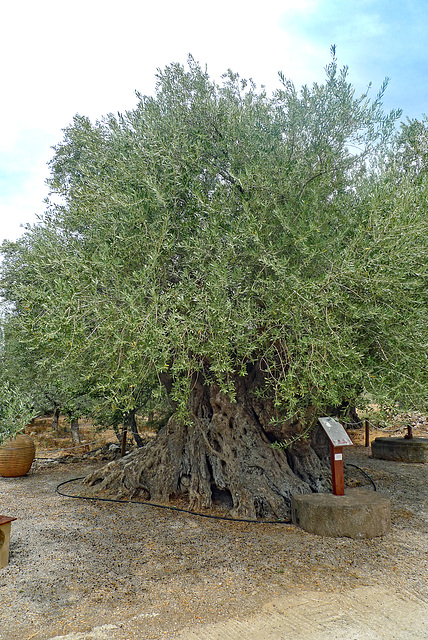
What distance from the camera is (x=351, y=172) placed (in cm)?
893

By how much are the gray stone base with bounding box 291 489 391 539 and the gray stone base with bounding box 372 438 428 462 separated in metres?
7.28

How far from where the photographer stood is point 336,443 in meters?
7.41

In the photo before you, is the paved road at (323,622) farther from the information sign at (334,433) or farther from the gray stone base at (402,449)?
the gray stone base at (402,449)

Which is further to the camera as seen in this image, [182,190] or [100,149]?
[100,149]

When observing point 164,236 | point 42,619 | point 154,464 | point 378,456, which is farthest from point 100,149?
point 378,456

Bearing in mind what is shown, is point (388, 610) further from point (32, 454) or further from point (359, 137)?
point (32, 454)

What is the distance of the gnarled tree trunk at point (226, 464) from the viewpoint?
847cm

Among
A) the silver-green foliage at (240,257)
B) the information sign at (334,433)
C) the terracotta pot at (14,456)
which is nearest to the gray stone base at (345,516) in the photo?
the information sign at (334,433)

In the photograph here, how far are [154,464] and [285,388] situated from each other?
4715mm

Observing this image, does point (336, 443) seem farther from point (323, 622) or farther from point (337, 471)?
point (323, 622)

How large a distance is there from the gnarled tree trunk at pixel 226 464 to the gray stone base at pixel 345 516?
2.89 feet

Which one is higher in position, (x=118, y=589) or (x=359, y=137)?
(x=359, y=137)

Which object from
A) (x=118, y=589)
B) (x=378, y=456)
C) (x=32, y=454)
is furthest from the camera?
(x=378, y=456)

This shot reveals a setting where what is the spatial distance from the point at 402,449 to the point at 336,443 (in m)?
7.82
